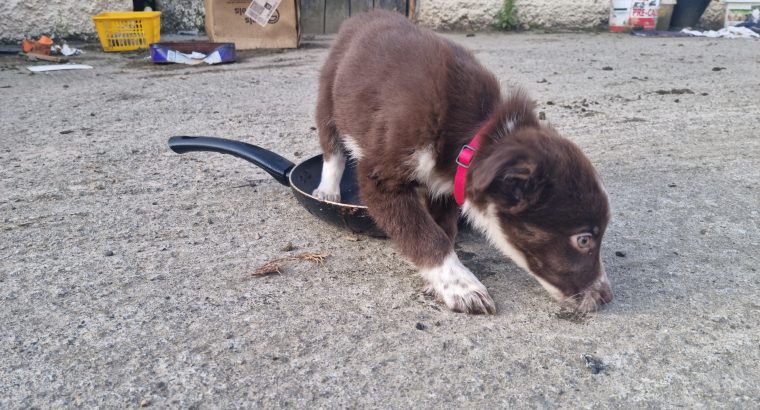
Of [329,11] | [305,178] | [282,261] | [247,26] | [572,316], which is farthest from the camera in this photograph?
[329,11]

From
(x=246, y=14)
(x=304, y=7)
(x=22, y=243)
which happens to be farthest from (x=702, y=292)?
(x=304, y=7)

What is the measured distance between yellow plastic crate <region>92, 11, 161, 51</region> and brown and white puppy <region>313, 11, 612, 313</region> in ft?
20.0

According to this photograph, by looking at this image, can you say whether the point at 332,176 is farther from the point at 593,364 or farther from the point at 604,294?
the point at 593,364

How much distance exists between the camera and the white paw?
2.43 metres

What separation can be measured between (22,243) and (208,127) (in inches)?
82.7

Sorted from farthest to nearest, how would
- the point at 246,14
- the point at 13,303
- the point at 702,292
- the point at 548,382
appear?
1. the point at 246,14
2. the point at 702,292
3. the point at 13,303
4. the point at 548,382

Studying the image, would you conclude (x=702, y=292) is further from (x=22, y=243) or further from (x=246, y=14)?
(x=246, y=14)

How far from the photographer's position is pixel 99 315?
232 cm

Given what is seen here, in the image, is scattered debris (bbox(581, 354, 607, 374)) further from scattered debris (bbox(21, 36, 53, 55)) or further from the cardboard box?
scattered debris (bbox(21, 36, 53, 55))

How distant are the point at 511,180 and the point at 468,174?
0.73ft

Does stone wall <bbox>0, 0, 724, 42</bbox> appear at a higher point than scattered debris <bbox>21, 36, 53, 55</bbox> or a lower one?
higher

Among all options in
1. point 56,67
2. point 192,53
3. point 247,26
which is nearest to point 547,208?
point 192,53

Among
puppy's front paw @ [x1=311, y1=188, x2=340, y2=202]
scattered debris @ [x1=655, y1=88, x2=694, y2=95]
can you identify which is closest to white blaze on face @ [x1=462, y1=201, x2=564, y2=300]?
puppy's front paw @ [x1=311, y1=188, x2=340, y2=202]

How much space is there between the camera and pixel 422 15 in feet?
34.3
